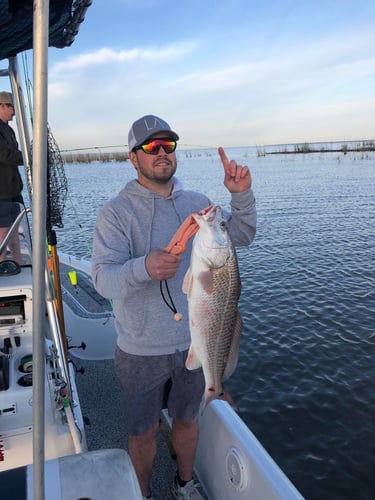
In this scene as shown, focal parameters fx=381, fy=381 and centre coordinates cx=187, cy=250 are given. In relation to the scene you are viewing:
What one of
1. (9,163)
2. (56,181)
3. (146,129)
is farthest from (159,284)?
(9,163)

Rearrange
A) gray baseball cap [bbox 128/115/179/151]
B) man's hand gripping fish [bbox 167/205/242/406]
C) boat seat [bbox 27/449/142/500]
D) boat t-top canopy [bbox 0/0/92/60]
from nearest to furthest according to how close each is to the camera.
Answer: boat seat [bbox 27/449/142/500]
boat t-top canopy [bbox 0/0/92/60]
man's hand gripping fish [bbox 167/205/242/406]
gray baseball cap [bbox 128/115/179/151]

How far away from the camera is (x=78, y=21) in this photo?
2.67 meters

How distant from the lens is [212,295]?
Answer: 7.11ft

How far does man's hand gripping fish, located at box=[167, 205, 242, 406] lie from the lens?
2117 mm

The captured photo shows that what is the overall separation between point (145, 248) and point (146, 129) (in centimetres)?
78

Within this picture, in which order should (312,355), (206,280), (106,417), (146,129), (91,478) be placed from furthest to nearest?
(312,355) → (106,417) → (146,129) → (206,280) → (91,478)

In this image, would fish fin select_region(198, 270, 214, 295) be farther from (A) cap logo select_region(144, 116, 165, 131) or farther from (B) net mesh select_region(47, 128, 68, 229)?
(B) net mesh select_region(47, 128, 68, 229)

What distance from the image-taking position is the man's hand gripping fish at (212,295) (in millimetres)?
2117

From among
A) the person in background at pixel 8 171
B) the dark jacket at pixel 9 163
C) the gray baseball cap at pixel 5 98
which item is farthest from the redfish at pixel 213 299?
the gray baseball cap at pixel 5 98

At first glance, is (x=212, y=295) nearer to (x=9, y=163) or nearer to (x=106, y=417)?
(x=106, y=417)

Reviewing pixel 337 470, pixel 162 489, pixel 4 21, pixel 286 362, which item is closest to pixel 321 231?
pixel 286 362

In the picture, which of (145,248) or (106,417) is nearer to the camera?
(145,248)

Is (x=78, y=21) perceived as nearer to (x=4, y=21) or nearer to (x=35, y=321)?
(x=4, y=21)

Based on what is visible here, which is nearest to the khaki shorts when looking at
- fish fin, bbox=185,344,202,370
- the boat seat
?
fish fin, bbox=185,344,202,370
